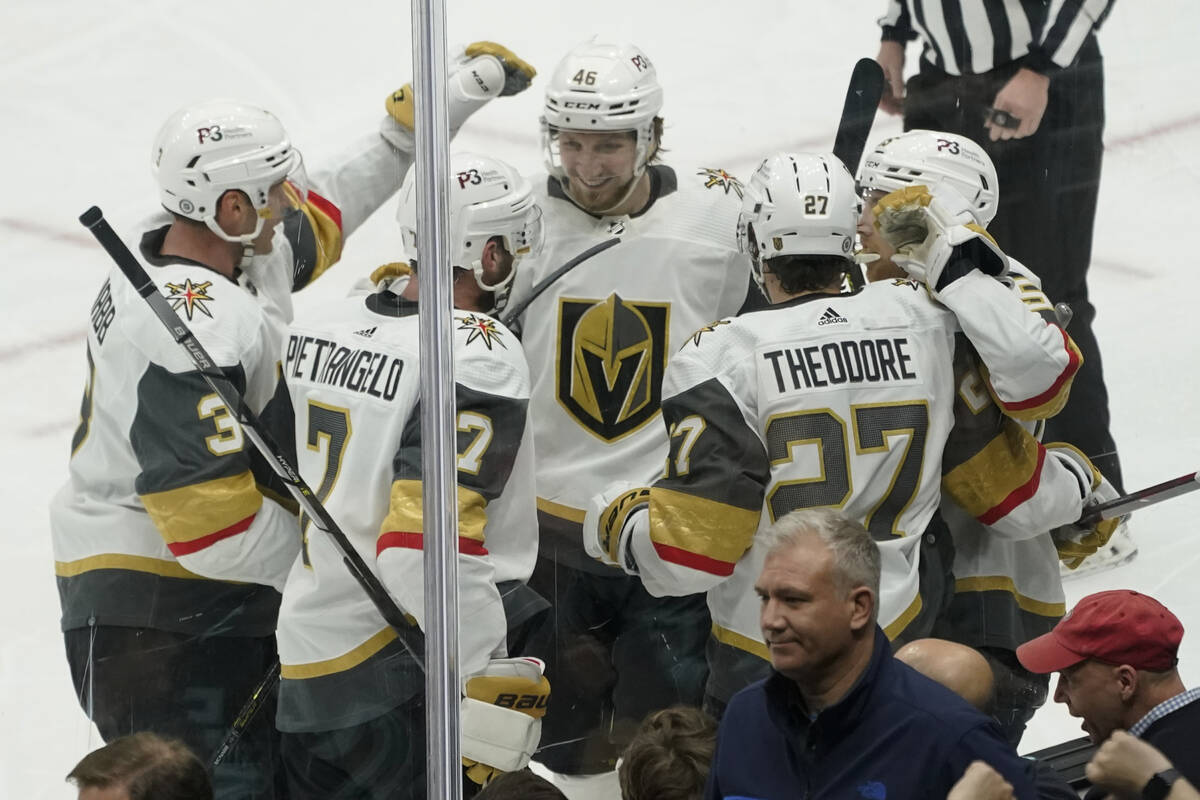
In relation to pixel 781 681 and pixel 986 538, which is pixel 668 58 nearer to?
pixel 986 538

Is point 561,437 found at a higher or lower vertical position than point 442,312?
lower

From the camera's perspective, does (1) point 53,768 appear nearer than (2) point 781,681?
No

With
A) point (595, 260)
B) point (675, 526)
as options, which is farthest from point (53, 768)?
point (595, 260)

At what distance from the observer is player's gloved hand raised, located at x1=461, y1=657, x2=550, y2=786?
254cm

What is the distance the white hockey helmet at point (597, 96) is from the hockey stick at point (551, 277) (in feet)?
0.42

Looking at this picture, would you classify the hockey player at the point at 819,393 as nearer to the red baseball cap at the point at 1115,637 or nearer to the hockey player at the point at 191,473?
the red baseball cap at the point at 1115,637

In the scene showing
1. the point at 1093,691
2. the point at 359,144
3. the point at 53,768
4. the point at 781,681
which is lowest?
the point at 53,768

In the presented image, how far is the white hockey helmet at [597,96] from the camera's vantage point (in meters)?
2.73

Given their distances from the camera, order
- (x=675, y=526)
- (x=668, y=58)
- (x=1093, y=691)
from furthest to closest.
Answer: (x=668, y=58)
(x=675, y=526)
(x=1093, y=691)

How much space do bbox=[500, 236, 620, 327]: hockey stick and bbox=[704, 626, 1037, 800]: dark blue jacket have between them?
0.93 metres

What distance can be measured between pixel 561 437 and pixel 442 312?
315 millimetres

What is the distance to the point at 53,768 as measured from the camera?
7.82 ft

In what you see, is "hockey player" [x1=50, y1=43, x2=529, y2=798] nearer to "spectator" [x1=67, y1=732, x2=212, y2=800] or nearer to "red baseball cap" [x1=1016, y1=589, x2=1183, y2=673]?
"spectator" [x1=67, y1=732, x2=212, y2=800]

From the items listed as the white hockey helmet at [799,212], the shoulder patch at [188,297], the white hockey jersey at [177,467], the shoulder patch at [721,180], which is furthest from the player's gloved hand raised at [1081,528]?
the shoulder patch at [188,297]
